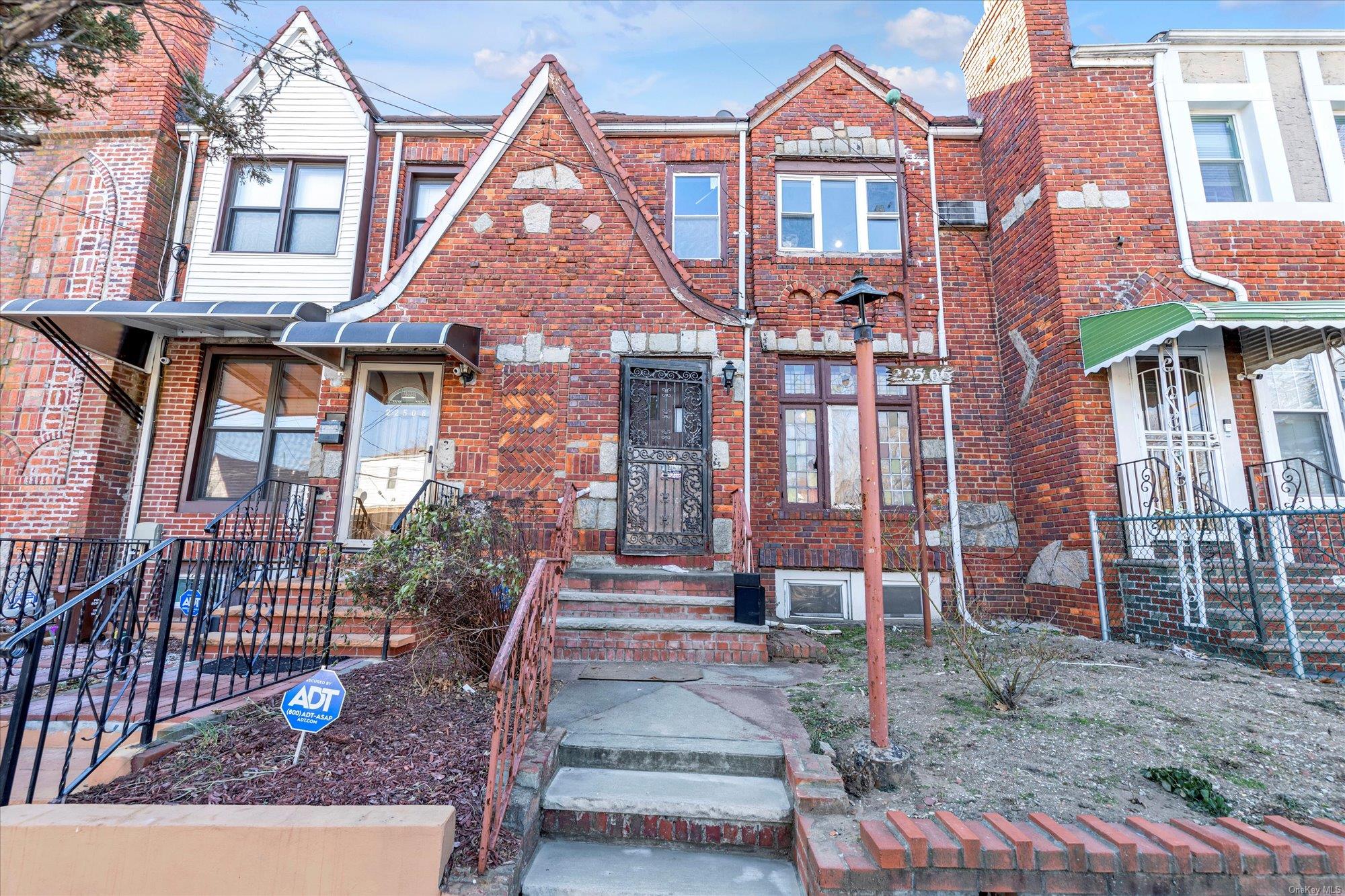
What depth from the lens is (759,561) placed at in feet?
26.6

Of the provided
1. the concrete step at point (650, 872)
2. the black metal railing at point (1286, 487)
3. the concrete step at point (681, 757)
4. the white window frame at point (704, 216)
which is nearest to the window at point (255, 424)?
the white window frame at point (704, 216)

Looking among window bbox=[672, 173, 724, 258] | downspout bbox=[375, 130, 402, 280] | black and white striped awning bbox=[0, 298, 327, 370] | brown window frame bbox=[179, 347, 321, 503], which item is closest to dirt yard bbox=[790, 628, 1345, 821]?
window bbox=[672, 173, 724, 258]

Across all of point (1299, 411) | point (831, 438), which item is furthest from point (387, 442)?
point (1299, 411)

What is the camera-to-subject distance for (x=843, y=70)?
9.43m

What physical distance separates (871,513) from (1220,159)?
8965 mm

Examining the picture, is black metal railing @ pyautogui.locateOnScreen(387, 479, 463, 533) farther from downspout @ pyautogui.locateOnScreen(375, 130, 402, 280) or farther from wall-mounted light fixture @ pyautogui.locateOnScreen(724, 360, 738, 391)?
downspout @ pyautogui.locateOnScreen(375, 130, 402, 280)

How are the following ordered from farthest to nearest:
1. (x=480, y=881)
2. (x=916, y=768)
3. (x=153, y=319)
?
(x=153, y=319)
(x=916, y=768)
(x=480, y=881)

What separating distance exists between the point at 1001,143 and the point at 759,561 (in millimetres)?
7194

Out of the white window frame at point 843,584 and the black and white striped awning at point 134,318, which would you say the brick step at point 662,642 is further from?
the black and white striped awning at point 134,318

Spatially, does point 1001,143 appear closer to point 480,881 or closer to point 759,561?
point 759,561

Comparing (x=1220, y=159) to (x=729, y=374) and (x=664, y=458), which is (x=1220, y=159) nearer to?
(x=729, y=374)

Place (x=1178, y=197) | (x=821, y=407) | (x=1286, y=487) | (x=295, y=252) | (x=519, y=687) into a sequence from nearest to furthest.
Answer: (x=519, y=687) → (x=1286, y=487) → (x=1178, y=197) → (x=821, y=407) → (x=295, y=252)

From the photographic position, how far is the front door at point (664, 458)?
692 cm

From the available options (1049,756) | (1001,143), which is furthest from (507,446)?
(1001,143)
